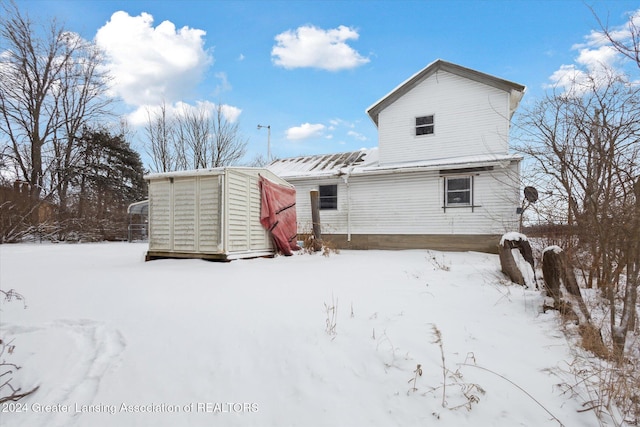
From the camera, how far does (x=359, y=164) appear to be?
40.7ft

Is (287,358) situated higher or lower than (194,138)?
lower

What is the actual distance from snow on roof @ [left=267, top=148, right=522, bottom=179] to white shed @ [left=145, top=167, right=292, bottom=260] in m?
4.85

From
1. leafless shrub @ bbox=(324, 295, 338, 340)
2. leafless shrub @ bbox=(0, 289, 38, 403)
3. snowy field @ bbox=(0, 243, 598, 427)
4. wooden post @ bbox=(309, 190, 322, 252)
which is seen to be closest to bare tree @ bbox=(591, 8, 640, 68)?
snowy field @ bbox=(0, 243, 598, 427)

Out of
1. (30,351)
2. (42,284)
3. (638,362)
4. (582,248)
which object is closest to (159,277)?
(42,284)

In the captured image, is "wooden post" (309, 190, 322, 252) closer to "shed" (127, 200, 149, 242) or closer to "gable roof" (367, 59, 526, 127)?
"gable roof" (367, 59, 526, 127)

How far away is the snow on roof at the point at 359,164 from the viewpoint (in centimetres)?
969

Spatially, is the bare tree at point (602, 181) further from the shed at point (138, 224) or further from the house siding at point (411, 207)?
the shed at point (138, 224)

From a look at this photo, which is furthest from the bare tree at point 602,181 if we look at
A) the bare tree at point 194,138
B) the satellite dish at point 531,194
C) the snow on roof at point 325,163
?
the bare tree at point 194,138

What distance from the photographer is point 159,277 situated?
502 cm

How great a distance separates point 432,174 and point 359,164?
2.92m

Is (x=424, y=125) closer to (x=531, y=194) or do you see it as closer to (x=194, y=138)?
(x=531, y=194)

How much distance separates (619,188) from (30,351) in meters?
5.47

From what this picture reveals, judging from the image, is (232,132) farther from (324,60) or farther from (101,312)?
(101,312)

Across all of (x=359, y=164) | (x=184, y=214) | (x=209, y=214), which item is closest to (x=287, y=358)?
(x=209, y=214)
